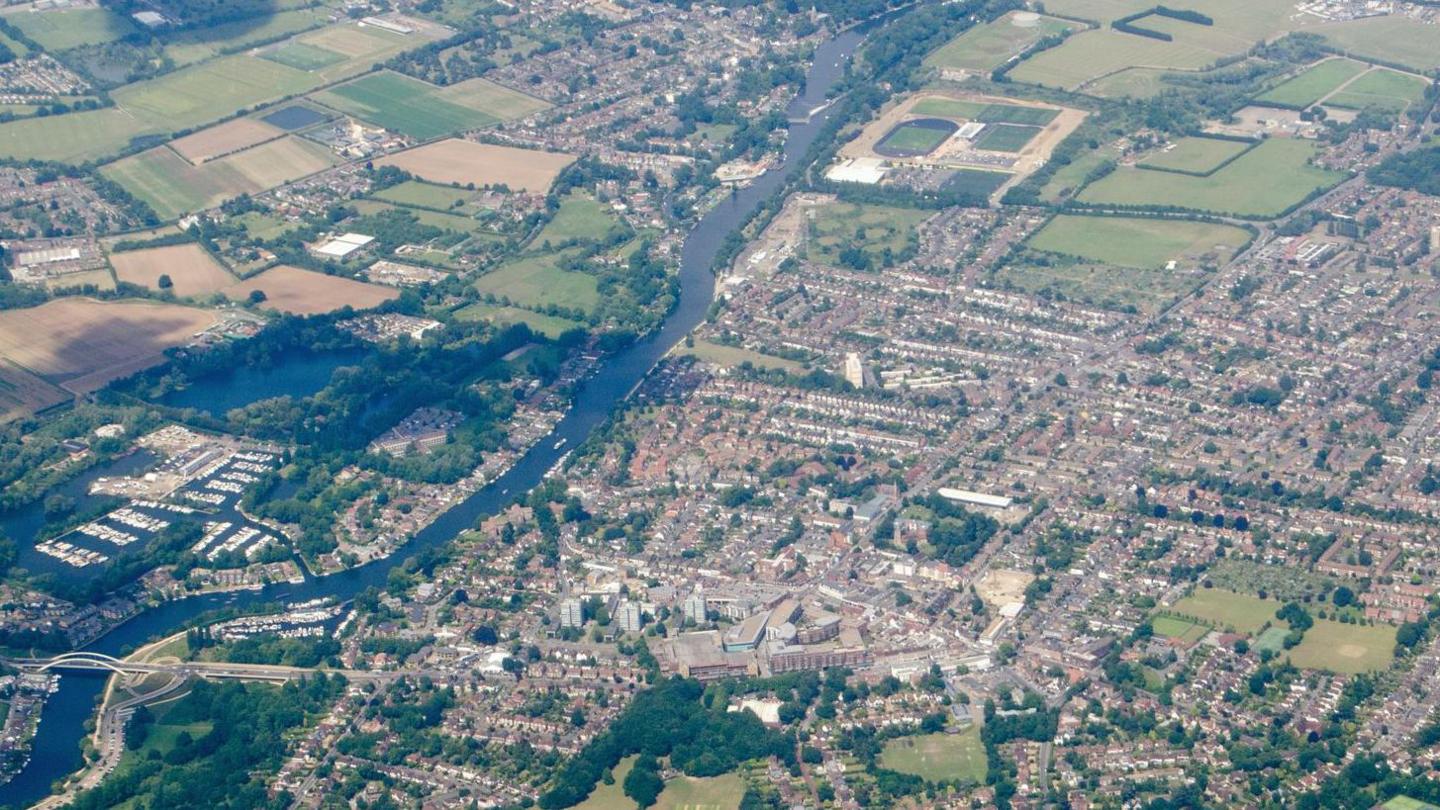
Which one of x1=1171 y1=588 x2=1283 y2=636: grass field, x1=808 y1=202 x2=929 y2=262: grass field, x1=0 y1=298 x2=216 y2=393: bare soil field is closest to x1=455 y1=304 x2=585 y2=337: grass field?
→ x1=0 y1=298 x2=216 y2=393: bare soil field

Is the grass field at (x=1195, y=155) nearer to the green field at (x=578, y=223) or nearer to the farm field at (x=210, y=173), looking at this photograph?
the green field at (x=578, y=223)

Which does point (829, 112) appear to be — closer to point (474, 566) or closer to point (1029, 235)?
point (1029, 235)

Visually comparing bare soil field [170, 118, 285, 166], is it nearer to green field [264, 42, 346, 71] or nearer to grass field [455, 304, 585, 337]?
green field [264, 42, 346, 71]

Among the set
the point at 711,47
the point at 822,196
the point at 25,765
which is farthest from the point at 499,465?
the point at 711,47

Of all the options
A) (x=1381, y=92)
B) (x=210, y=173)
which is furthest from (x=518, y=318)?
(x=1381, y=92)

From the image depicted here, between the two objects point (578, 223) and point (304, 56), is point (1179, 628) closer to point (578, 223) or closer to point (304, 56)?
point (578, 223)
